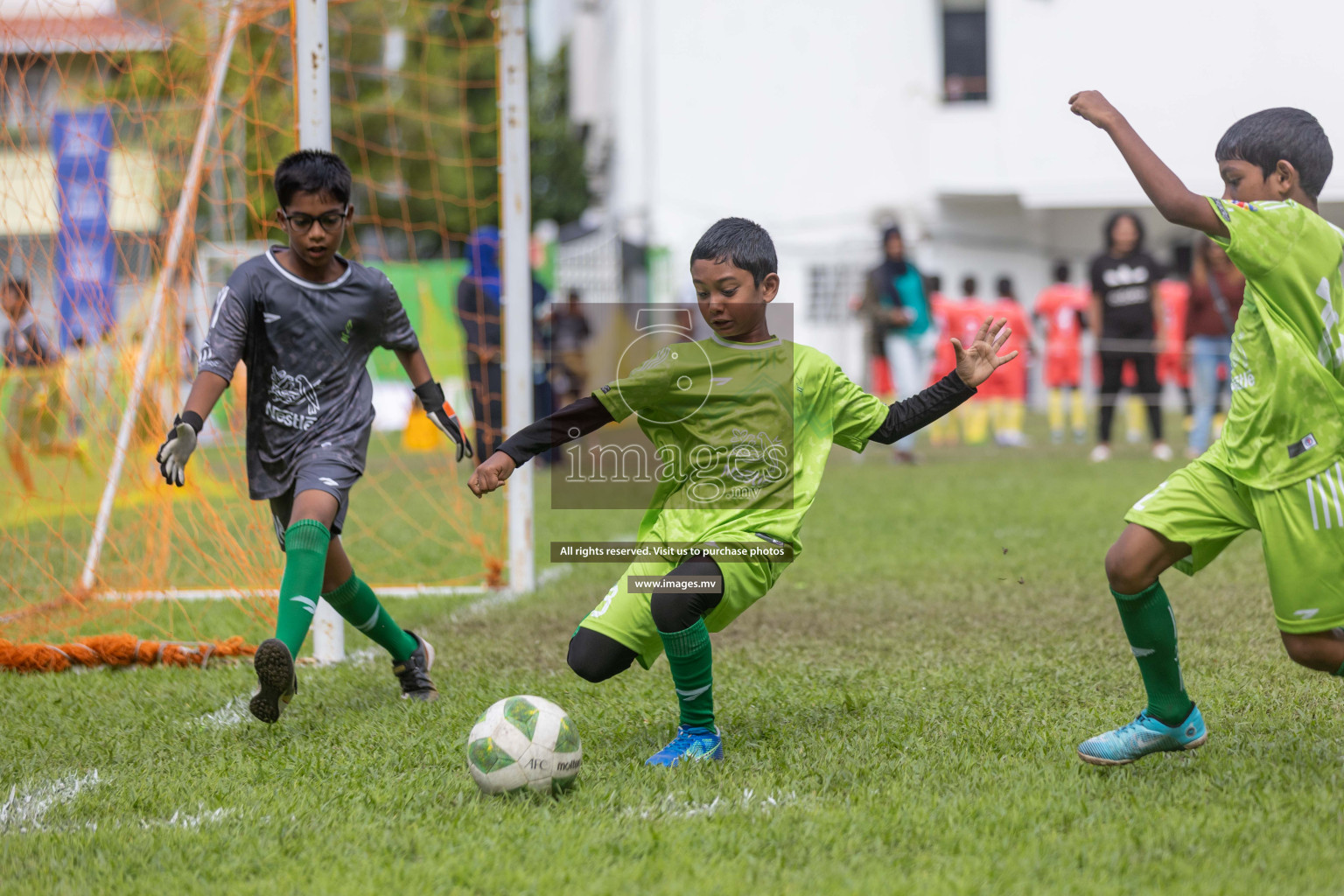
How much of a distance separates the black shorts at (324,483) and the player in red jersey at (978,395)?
12.1m

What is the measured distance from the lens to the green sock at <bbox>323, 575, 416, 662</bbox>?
442cm

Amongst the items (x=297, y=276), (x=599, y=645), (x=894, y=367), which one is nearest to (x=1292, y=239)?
(x=599, y=645)

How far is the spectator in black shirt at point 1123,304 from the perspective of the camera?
12.1 m

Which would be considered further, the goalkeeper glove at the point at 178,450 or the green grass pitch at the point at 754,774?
the goalkeeper glove at the point at 178,450

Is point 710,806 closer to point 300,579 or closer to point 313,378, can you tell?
point 300,579

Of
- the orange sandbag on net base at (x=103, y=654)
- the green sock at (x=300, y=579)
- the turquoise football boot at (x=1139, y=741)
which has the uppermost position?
the green sock at (x=300, y=579)

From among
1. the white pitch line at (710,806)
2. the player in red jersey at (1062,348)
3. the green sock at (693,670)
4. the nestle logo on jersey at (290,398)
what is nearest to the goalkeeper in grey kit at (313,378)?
the nestle logo on jersey at (290,398)

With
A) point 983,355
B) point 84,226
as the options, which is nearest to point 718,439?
point 983,355

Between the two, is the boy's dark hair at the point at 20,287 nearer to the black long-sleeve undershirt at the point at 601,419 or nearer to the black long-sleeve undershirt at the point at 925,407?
the black long-sleeve undershirt at the point at 601,419

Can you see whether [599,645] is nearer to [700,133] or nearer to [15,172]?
[15,172]

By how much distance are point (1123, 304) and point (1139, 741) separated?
31.4 feet

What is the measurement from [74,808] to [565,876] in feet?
4.52

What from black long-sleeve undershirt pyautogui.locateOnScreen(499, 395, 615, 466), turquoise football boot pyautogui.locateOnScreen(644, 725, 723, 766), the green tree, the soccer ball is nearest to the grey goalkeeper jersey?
black long-sleeve undershirt pyautogui.locateOnScreen(499, 395, 615, 466)

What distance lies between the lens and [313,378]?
4.31 m
